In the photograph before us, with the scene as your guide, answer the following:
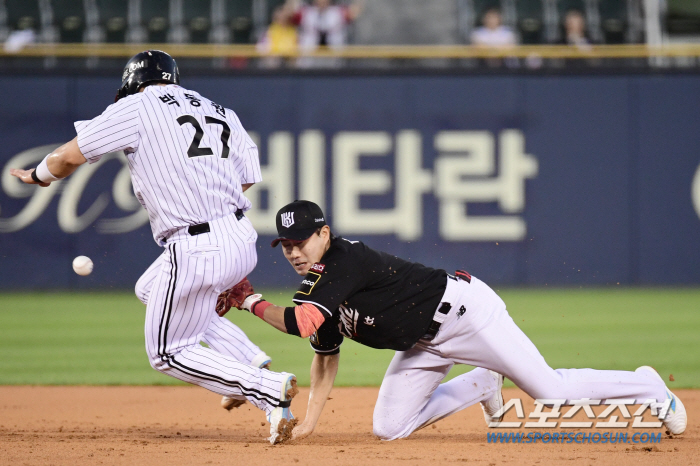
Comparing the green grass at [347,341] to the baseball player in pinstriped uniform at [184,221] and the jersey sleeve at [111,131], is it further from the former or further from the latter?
Result: the jersey sleeve at [111,131]

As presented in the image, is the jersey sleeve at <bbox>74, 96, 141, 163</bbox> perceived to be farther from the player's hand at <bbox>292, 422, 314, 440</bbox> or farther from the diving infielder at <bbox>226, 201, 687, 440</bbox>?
the player's hand at <bbox>292, 422, 314, 440</bbox>

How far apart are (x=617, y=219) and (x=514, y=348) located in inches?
351

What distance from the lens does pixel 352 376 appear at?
7.38 metres

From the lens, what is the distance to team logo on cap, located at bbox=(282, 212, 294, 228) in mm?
4355

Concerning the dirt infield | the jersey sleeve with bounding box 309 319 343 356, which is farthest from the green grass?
the jersey sleeve with bounding box 309 319 343 356

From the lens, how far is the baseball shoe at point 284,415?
4457 mm

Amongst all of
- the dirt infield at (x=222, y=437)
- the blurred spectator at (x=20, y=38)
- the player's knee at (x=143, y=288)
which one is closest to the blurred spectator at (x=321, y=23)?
the blurred spectator at (x=20, y=38)

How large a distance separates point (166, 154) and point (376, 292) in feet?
4.20

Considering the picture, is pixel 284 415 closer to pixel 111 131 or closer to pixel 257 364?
pixel 257 364

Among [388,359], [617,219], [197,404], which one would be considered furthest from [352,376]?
[617,219]

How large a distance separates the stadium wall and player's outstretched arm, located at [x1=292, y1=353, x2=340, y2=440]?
7.81 metres

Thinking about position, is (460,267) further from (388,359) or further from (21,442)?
(21,442)

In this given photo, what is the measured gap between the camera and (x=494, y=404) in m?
5.16

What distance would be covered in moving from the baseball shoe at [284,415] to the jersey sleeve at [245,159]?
1.14 m
